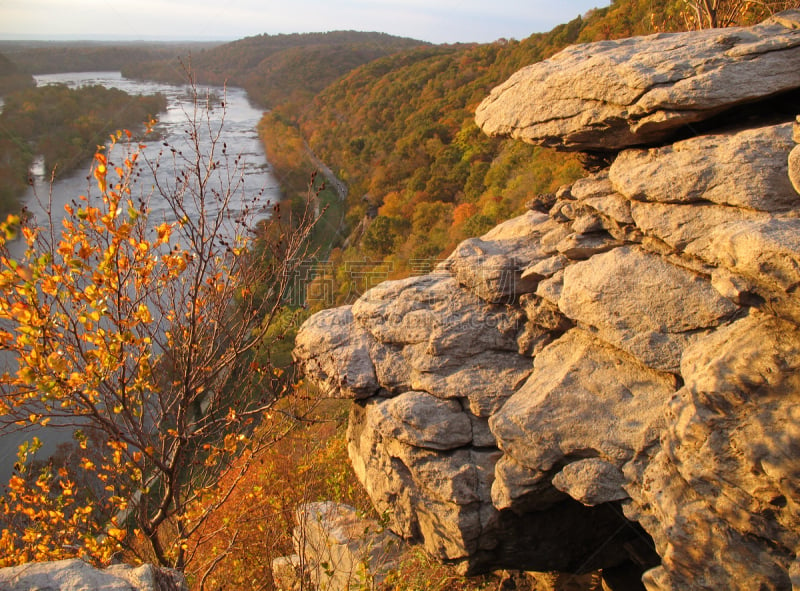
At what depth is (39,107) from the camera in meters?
17.7

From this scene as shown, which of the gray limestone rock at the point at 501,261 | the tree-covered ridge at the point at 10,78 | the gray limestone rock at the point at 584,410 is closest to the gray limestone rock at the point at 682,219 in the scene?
the gray limestone rock at the point at 584,410

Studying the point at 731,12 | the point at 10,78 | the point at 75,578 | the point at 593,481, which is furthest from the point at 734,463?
the point at 10,78

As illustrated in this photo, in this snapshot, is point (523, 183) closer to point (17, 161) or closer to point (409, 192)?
point (409, 192)

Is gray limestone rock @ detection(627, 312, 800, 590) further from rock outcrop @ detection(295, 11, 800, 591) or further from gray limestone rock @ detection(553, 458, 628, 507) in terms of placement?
gray limestone rock @ detection(553, 458, 628, 507)

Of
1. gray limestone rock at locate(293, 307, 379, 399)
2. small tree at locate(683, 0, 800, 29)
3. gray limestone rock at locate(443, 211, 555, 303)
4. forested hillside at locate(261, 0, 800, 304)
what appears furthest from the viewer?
forested hillside at locate(261, 0, 800, 304)

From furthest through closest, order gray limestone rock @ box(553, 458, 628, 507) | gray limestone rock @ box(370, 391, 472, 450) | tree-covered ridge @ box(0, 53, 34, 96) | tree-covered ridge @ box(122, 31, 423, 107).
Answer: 1. tree-covered ridge @ box(122, 31, 423, 107)
2. tree-covered ridge @ box(0, 53, 34, 96)
3. gray limestone rock @ box(370, 391, 472, 450)
4. gray limestone rock @ box(553, 458, 628, 507)

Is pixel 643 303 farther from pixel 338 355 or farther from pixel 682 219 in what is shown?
pixel 338 355

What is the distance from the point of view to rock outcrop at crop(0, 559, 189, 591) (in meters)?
2.78

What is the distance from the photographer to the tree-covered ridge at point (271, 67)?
29.2m

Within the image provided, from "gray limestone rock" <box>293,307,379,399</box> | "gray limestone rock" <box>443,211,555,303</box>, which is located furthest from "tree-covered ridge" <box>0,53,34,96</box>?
"gray limestone rock" <box>443,211,555,303</box>

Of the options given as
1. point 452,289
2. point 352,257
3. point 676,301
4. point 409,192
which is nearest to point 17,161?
point 352,257

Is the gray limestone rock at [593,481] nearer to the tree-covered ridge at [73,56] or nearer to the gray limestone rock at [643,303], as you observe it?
the gray limestone rock at [643,303]

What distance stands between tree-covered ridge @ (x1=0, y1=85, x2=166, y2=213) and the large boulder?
12.1 metres

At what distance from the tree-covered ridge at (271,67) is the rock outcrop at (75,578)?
84.2 ft
